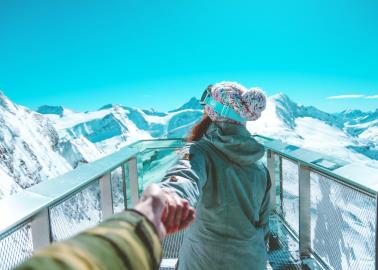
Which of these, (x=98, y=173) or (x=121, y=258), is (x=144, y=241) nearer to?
(x=121, y=258)

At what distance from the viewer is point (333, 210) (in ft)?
7.96

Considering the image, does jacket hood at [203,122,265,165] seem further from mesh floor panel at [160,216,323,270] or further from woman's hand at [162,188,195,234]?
mesh floor panel at [160,216,323,270]

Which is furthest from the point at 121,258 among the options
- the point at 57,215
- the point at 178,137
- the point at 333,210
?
the point at 178,137

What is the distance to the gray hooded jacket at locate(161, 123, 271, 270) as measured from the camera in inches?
54.0

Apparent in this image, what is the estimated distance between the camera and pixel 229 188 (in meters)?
1.39

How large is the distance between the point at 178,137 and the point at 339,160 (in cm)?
273

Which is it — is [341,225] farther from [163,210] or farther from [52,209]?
[163,210]

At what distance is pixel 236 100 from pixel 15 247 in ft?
3.39

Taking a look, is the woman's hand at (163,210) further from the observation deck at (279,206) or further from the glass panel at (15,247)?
the glass panel at (15,247)

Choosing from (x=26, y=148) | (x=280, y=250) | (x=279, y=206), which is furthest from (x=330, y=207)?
(x=26, y=148)

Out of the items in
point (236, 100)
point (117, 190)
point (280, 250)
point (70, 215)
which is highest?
point (236, 100)

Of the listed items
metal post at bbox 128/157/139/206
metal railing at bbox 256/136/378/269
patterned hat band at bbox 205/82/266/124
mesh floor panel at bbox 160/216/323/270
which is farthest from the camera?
metal post at bbox 128/157/139/206

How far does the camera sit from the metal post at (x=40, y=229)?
145 cm

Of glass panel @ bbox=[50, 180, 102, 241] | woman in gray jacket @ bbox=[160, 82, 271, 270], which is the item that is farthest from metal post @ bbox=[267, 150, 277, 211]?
woman in gray jacket @ bbox=[160, 82, 271, 270]
